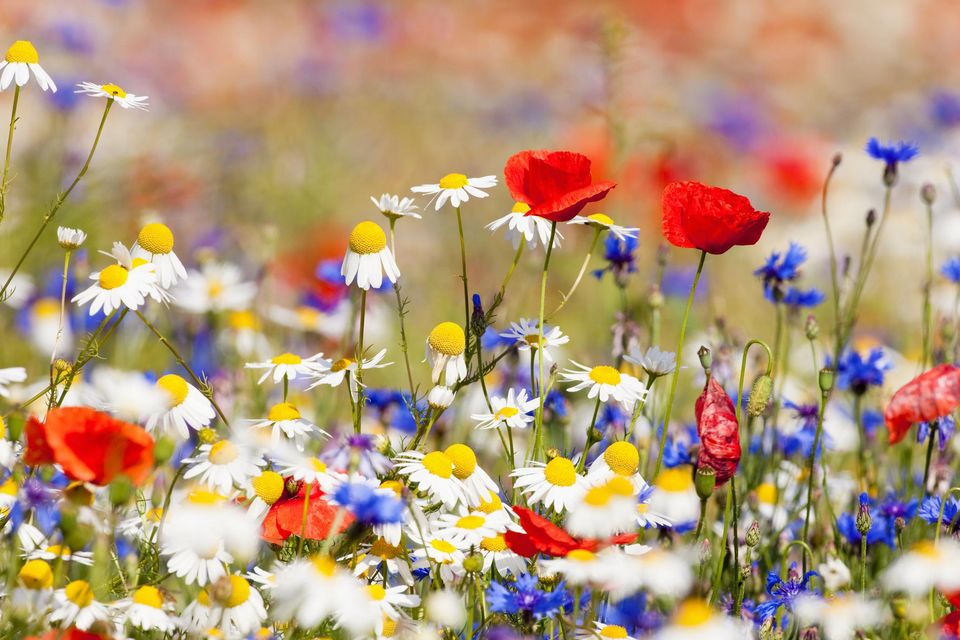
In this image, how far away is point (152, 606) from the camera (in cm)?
125

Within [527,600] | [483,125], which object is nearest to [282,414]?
[527,600]

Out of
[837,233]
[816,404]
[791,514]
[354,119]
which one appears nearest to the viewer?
[791,514]

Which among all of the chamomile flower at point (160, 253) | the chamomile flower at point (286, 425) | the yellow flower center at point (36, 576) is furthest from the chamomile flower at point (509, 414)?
the yellow flower center at point (36, 576)

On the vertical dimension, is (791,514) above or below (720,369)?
below

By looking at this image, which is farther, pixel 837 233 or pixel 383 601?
pixel 837 233

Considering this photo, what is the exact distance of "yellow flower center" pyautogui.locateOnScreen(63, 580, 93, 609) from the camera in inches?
46.2

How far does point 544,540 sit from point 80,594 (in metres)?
0.50

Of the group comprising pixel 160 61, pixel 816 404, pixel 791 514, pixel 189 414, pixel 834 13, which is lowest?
pixel 189 414

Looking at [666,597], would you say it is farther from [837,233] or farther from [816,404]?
[837,233]

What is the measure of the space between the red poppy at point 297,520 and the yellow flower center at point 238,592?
10 centimetres

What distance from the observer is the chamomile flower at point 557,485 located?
139cm

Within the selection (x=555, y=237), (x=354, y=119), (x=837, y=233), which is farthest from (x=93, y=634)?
(x=354, y=119)

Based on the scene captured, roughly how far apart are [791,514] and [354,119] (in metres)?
5.60

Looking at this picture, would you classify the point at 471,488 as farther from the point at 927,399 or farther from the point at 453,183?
the point at 927,399
